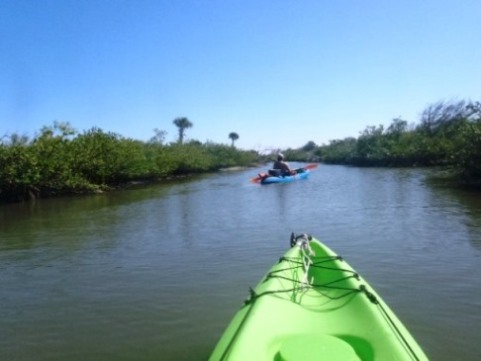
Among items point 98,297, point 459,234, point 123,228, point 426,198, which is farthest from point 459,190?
point 98,297

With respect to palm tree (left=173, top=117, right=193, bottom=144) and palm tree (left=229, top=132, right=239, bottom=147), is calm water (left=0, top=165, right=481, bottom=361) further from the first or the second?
palm tree (left=229, top=132, right=239, bottom=147)

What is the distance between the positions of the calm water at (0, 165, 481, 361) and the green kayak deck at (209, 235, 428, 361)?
101cm

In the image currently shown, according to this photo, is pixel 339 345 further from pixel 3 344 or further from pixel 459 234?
pixel 459 234

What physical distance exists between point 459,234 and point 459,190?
31.9ft

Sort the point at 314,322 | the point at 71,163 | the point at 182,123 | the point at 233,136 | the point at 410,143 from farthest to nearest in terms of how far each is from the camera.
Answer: the point at 233,136 < the point at 182,123 < the point at 410,143 < the point at 71,163 < the point at 314,322

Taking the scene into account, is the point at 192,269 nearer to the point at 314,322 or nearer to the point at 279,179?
the point at 314,322

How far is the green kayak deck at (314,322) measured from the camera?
3420 millimetres

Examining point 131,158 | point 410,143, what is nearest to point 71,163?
A: point 131,158

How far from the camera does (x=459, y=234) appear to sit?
10148mm

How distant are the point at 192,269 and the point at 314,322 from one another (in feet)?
13.7

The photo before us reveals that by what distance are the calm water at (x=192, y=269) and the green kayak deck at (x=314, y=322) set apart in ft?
3.32

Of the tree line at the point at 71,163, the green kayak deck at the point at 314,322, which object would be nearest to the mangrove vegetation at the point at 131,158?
the tree line at the point at 71,163

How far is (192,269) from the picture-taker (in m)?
8.20

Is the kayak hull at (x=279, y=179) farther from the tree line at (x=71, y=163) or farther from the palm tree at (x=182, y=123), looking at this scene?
the palm tree at (x=182, y=123)
